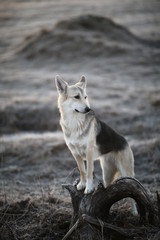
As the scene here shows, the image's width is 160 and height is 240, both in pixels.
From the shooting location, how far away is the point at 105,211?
6.73 meters

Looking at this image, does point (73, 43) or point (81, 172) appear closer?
point (81, 172)

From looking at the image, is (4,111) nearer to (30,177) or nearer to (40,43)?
(30,177)

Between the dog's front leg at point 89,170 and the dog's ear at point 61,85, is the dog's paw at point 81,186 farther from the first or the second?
the dog's ear at point 61,85

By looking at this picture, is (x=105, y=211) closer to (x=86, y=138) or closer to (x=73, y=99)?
(x=86, y=138)

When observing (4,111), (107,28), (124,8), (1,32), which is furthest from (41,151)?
(124,8)

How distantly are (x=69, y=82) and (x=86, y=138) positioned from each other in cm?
1427

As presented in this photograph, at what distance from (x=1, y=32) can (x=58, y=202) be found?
101ft

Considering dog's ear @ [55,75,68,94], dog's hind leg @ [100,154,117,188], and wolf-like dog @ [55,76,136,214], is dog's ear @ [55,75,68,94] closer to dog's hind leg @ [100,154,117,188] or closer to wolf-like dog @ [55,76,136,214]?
wolf-like dog @ [55,76,136,214]

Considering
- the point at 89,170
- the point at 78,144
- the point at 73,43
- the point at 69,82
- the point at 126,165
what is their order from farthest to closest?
1. the point at 73,43
2. the point at 69,82
3. the point at 126,165
4. the point at 78,144
5. the point at 89,170

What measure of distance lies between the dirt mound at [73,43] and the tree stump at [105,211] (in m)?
19.7

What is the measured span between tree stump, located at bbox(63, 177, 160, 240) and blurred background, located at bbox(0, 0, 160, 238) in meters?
0.82

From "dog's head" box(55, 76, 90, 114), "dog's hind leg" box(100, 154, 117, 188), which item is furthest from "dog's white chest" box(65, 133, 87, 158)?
"dog's hind leg" box(100, 154, 117, 188)

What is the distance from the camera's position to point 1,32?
36.1 meters

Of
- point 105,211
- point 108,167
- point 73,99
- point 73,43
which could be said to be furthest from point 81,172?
point 73,43
